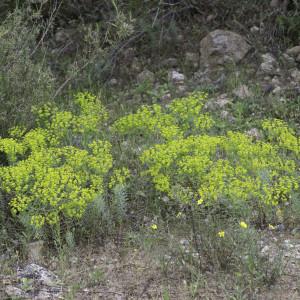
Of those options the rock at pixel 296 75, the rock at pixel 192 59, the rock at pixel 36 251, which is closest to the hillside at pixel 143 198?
the rock at pixel 36 251

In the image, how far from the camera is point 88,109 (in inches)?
225

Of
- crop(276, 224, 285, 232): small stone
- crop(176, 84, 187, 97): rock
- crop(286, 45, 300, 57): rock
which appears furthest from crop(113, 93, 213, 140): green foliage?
crop(286, 45, 300, 57): rock

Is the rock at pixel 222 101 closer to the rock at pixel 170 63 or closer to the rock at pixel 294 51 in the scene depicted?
the rock at pixel 170 63

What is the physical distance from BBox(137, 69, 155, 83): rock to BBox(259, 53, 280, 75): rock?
4.26 ft

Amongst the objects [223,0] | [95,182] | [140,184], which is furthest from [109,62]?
[95,182]

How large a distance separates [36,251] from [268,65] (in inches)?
163

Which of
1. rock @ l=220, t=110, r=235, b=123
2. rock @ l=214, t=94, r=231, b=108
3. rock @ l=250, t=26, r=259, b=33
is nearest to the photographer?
rock @ l=220, t=110, r=235, b=123

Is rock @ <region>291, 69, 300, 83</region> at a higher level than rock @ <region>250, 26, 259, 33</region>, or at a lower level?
lower

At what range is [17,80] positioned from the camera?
5.62m

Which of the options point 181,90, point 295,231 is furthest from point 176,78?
point 295,231

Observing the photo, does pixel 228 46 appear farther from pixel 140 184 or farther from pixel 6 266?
pixel 6 266

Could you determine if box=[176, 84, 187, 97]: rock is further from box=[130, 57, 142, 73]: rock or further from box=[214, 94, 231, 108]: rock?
box=[130, 57, 142, 73]: rock

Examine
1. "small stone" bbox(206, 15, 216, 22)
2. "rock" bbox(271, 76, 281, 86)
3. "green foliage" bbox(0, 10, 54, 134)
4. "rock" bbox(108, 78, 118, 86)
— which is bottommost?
"rock" bbox(108, 78, 118, 86)

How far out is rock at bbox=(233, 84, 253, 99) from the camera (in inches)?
276
